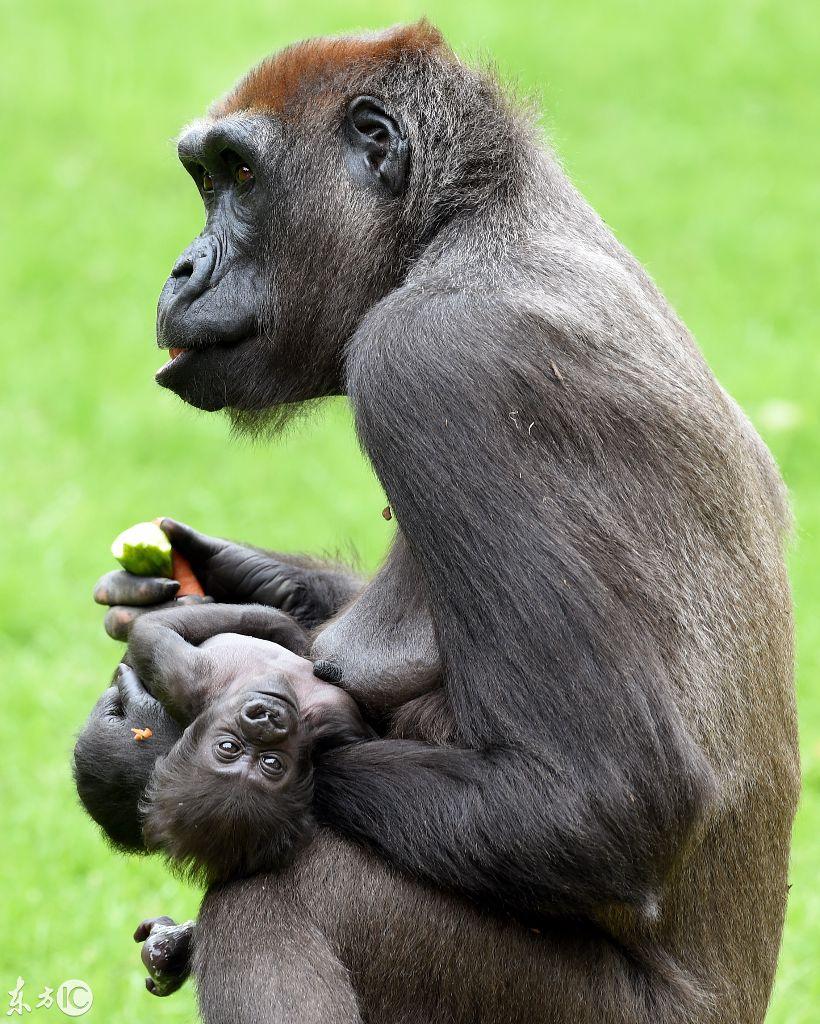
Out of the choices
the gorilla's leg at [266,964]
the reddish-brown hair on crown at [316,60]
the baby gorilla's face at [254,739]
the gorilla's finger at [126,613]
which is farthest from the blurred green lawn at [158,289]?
the gorilla's leg at [266,964]

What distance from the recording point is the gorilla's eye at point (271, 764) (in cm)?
422

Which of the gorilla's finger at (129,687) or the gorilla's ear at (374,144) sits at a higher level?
the gorilla's ear at (374,144)

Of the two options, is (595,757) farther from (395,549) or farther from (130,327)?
(130,327)

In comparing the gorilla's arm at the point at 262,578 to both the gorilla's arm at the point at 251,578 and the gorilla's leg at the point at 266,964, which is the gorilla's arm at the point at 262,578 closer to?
the gorilla's arm at the point at 251,578

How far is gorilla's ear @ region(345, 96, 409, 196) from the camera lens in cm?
482

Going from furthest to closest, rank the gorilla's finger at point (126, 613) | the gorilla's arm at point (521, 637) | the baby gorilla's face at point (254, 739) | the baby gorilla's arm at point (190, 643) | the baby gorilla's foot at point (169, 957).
Result: the gorilla's finger at point (126, 613)
the baby gorilla's foot at point (169, 957)
the baby gorilla's arm at point (190, 643)
the baby gorilla's face at point (254, 739)
the gorilla's arm at point (521, 637)

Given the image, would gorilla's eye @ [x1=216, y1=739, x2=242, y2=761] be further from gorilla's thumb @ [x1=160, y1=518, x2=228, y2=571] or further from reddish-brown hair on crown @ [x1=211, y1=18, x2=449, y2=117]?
reddish-brown hair on crown @ [x1=211, y1=18, x2=449, y2=117]

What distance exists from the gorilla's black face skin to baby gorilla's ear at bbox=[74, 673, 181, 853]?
3.58 ft

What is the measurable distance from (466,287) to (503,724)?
126cm

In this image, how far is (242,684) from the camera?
14.5 ft

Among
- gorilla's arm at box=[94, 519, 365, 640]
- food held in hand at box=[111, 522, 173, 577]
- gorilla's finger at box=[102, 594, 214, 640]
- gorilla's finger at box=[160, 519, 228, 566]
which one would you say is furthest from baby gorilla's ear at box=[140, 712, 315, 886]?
gorilla's finger at box=[160, 519, 228, 566]

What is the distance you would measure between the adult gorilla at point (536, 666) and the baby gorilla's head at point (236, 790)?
101 mm

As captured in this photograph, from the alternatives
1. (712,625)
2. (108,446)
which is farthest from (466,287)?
(108,446)

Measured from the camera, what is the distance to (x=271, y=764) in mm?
4227
